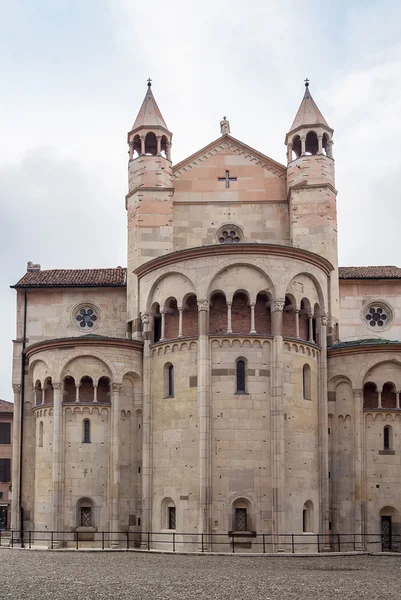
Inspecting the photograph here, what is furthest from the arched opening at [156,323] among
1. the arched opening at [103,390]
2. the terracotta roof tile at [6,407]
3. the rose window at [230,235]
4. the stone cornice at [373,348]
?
the terracotta roof tile at [6,407]

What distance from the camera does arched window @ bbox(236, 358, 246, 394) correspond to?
44.5 m

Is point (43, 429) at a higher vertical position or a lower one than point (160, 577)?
higher

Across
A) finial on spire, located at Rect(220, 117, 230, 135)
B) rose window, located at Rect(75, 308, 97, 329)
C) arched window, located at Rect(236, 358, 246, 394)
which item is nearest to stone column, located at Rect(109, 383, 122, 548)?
arched window, located at Rect(236, 358, 246, 394)

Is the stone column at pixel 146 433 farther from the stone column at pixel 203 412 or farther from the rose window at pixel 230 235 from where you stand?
the rose window at pixel 230 235

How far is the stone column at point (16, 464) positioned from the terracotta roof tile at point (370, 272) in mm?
20279

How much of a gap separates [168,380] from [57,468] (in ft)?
23.5

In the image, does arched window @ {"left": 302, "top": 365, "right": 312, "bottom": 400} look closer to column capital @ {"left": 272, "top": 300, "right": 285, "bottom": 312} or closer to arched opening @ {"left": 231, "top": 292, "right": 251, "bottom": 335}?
column capital @ {"left": 272, "top": 300, "right": 285, "bottom": 312}

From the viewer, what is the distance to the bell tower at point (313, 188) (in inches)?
2064

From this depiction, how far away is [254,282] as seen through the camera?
45.2 m

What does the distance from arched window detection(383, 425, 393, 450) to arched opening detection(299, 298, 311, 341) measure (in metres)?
6.30

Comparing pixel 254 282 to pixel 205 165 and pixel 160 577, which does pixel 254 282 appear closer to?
pixel 205 165

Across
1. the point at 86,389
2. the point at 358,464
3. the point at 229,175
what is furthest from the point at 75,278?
the point at 358,464

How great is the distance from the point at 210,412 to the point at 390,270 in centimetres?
1831

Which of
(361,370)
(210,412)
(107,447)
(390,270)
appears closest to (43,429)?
(107,447)
